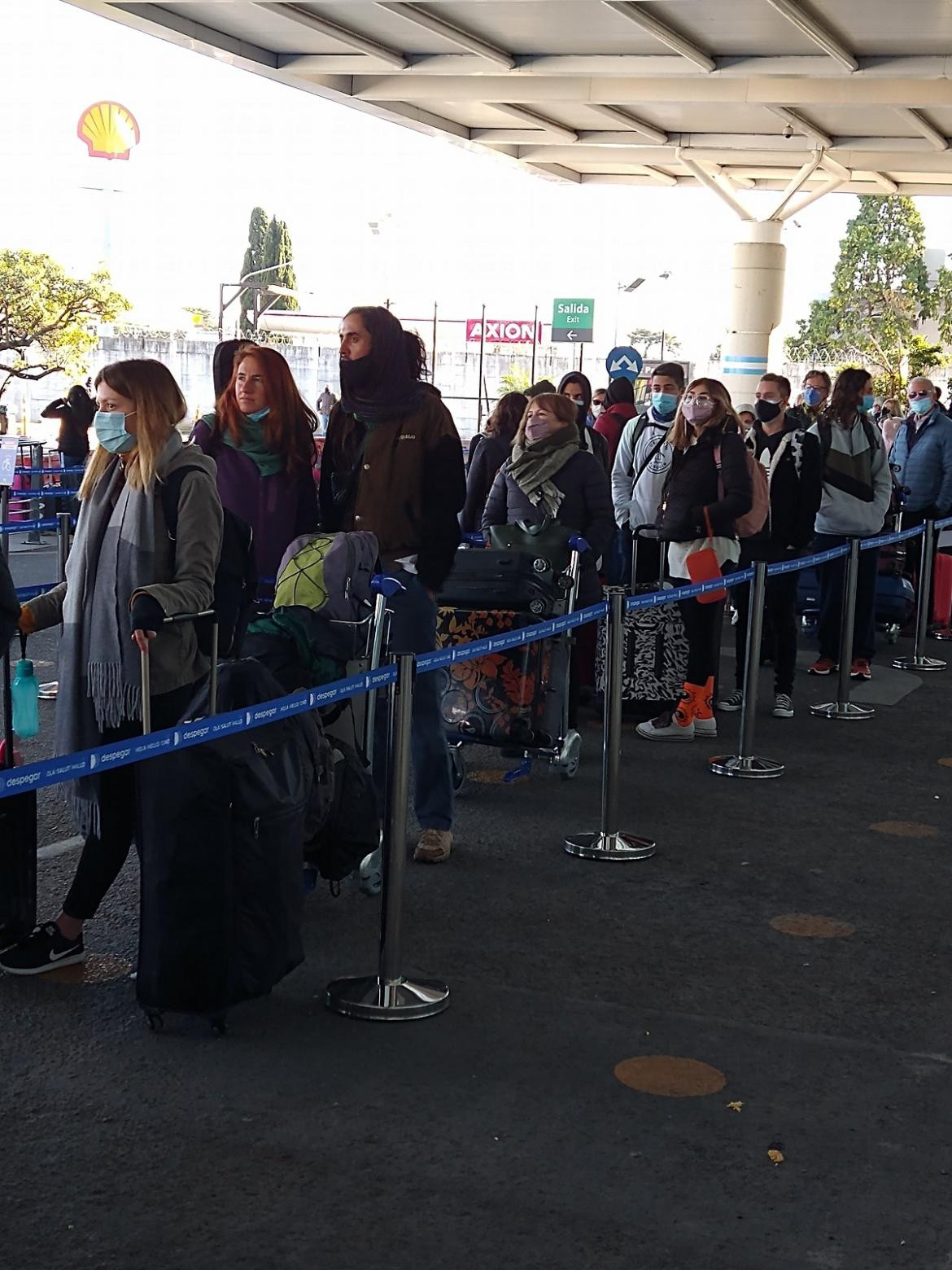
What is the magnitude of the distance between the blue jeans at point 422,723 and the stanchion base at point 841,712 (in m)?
3.83

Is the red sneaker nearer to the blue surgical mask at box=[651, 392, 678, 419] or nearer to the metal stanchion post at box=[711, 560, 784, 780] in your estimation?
the blue surgical mask at box=[651, 392, 678, 419]

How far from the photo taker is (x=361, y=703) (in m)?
5.24

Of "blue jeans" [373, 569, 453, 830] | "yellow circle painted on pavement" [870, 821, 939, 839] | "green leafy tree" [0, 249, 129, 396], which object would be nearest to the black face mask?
"blue jeans" [373, 569, 453, 830]

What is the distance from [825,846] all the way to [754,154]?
1041 inches

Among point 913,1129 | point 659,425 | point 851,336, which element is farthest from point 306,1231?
point 851,336

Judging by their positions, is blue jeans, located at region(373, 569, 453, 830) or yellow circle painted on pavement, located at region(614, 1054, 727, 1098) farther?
blue jeans, located at region(373, 569, 453, 830)

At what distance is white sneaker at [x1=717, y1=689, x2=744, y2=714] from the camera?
359 inches

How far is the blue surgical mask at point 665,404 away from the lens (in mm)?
8914

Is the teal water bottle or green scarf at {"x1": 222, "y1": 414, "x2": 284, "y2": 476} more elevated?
green scarf at {"x1": 222, "y1": 414, "x2": 284, "y2": 476}

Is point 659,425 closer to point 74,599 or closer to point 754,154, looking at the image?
point 74,599

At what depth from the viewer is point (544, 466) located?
780cm

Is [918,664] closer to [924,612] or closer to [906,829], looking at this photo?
[924,612]

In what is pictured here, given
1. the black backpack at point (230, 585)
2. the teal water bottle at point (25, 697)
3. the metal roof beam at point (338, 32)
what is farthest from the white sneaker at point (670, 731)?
the metal roof beam at point (338, 32)

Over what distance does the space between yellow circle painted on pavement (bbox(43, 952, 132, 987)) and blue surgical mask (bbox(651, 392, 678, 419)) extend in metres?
5.30
